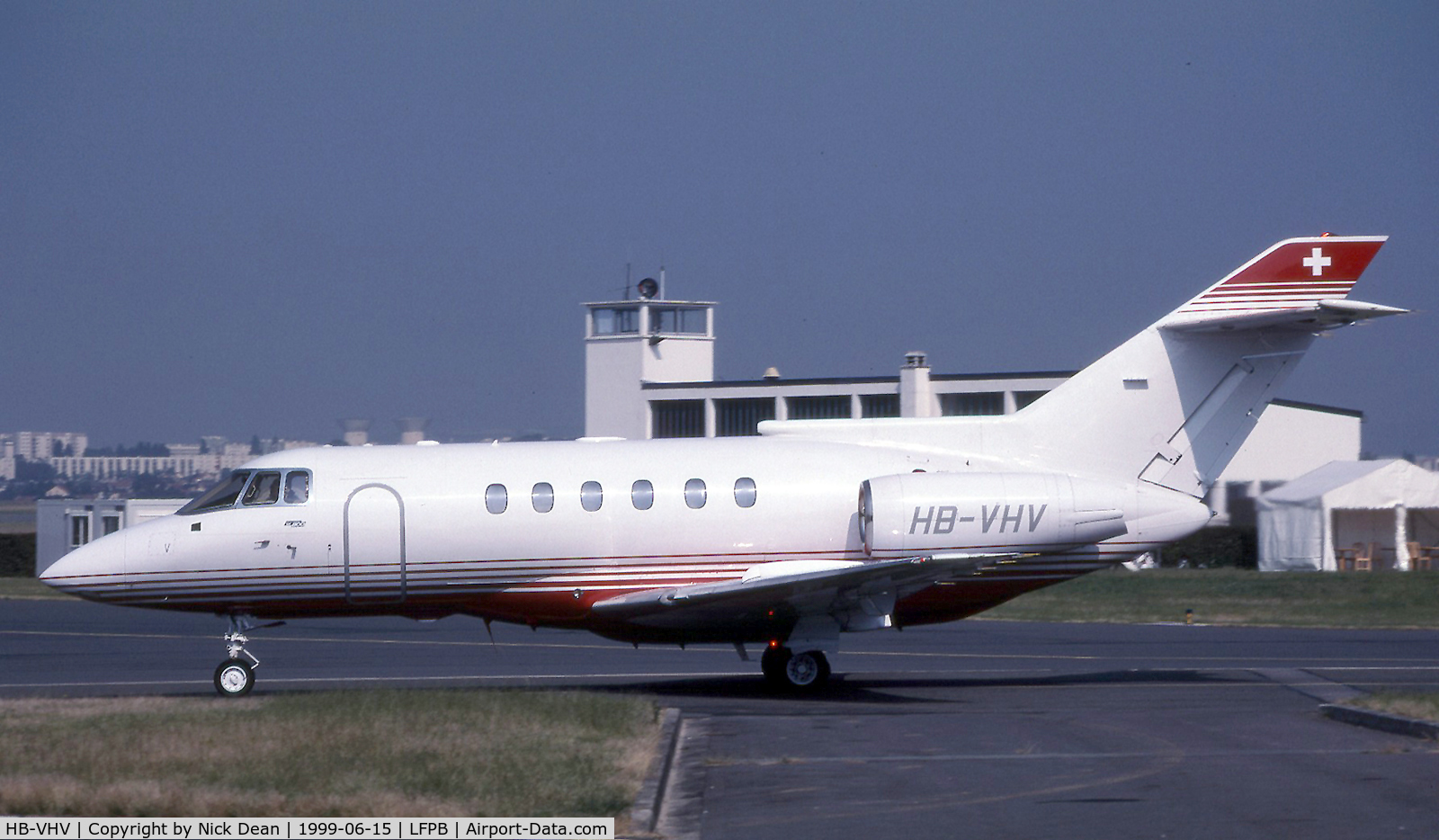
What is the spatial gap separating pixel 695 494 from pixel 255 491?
17.2 feet

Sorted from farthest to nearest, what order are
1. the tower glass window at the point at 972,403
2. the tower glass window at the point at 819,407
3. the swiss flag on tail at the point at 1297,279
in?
the tower glass window at the point at 819,407 → the tower glass window at the point at 972,403 → the swiss flag on tail at the point at 1297,279

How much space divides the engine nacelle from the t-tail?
128cm

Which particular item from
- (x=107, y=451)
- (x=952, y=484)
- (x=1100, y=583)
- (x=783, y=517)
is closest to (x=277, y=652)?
(x=783, y=517)

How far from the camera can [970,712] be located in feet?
49.7

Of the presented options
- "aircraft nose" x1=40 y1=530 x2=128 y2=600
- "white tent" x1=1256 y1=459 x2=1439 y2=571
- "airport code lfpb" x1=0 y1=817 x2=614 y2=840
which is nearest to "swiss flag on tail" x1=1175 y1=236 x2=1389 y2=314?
"airport code lfpb" x1=0 y1=817 x2=614 y2=840

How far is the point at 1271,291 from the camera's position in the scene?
58.7ft

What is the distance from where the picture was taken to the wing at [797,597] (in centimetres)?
1556

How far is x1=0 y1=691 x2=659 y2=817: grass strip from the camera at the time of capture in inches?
372

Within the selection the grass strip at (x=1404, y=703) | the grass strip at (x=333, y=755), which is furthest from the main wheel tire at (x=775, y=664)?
the grass strip at (x=1404, y=703)

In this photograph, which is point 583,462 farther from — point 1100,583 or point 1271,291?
point 1100,583

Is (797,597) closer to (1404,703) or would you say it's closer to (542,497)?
(542,497)

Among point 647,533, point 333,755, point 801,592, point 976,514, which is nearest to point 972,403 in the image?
point 976,514

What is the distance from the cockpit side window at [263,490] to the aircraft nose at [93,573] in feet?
5.01

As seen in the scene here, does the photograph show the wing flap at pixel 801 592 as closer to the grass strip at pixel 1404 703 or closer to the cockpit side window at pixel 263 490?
the grass strip at pixel 1404 703
